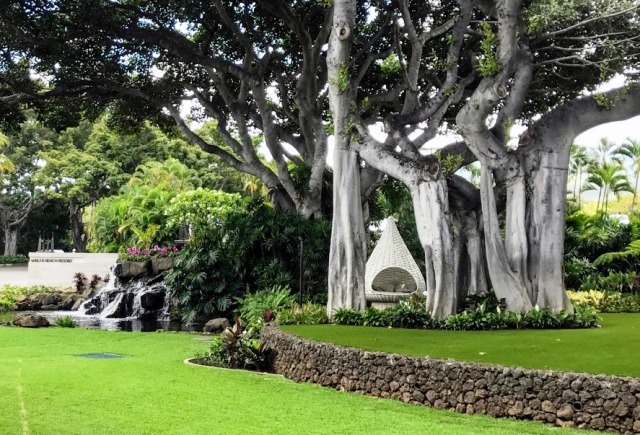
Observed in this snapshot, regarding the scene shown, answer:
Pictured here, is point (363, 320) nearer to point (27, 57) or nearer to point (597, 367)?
point (597, 367)

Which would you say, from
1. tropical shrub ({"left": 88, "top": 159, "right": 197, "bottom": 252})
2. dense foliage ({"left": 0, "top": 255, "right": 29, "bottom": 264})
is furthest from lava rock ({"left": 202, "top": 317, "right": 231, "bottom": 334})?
dense foliage ({"left": 0, "top": 255, "right": 29, "bottom": 264})

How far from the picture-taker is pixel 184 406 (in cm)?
829

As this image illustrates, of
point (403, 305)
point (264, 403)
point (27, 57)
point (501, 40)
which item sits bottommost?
point (264, 403)

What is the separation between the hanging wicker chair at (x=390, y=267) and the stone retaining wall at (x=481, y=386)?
6.41 metres

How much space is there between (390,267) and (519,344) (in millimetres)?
7149

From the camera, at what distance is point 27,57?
2034cm

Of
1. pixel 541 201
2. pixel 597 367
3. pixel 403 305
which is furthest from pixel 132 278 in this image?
pixel 597 367

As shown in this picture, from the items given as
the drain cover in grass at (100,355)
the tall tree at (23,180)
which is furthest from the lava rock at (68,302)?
the tall tree at (23,180)

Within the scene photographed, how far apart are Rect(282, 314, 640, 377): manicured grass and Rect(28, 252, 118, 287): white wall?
20.2 m

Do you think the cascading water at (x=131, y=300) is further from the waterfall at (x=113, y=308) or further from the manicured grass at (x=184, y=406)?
the manicured grass at (x=184, y=406)

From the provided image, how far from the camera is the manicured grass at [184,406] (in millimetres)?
7348

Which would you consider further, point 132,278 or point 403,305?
point 132,278

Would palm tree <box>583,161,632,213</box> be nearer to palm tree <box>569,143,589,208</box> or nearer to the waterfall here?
palm tree <box>569,143,589,208</box>

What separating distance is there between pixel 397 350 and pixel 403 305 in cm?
372
